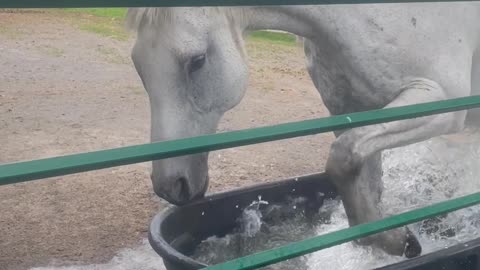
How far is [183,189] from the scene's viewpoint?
2.07 m

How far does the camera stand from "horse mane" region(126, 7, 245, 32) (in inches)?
75.7

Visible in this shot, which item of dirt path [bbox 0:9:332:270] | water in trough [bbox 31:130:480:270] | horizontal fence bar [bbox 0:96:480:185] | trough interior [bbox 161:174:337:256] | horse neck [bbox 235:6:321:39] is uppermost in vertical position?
horizontal fence bar [bbox 0:96:480:185]

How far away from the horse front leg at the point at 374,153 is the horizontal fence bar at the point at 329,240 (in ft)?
1.80

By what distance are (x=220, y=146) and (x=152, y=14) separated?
3.10 ft

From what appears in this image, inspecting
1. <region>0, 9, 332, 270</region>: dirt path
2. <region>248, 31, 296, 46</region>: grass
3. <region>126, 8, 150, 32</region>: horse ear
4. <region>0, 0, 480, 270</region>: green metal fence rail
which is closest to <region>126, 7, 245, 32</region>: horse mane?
<region>126, 8, 150, 32</region>: horse ear

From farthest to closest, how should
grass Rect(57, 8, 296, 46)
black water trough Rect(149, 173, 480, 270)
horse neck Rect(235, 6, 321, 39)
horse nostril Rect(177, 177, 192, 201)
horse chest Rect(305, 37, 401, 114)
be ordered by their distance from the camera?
grass Rect(57, 8, 296, 46)
horse chest Rect(305, 37, 401, 114)
horse neck Rect(235, 6, 321, 39)
horse nostril Rect(177, 177, 192, 201)
black water trough Rect(149, 173, 480, 270)

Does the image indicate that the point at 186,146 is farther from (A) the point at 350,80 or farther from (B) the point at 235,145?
(A) the point at 350,80

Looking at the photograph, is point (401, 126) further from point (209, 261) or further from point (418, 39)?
point (209, 261)

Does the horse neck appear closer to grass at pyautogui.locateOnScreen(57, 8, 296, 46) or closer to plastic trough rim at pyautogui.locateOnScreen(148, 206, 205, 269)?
plastic trough rim at pyautogui.locateOnScreen(148, 206, 205, 269)

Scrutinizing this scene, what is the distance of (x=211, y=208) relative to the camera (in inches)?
96.0

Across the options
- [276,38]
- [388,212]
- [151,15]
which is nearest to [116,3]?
[151,15]

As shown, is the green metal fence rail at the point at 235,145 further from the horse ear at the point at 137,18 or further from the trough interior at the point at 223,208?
the trough interior at the point at 223,208

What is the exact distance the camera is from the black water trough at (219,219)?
1747mm

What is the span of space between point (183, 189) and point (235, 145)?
992mm
